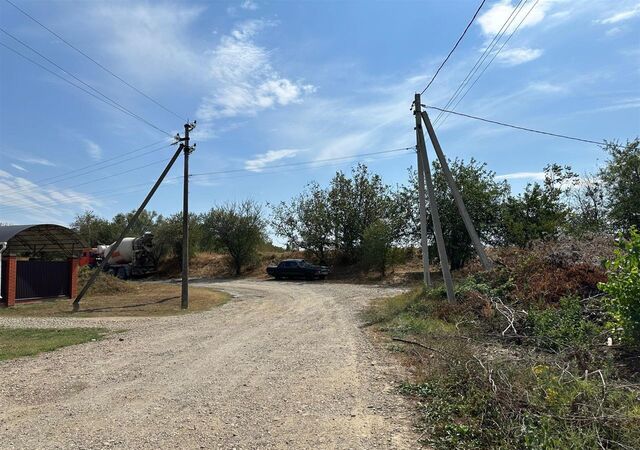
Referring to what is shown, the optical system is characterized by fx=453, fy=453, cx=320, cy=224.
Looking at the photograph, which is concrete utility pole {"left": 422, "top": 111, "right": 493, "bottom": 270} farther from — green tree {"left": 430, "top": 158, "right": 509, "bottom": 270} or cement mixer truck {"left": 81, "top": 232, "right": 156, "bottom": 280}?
cement mixer truck {"left": 81, "top": 232, "right": 156, "bottom": 280}

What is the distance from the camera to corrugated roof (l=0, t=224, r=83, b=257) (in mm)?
21781

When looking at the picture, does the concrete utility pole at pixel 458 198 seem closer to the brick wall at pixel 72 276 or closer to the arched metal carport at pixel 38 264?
the arched metal carport at pixel 38 264

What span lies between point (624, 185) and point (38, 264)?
32.0m

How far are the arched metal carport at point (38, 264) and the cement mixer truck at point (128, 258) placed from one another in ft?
49.9

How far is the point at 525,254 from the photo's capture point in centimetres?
1530

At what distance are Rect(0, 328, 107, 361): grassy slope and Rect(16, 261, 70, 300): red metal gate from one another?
340 inches

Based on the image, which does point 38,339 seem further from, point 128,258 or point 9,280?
point 128,258

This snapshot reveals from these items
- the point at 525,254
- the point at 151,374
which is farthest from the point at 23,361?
the point at 525,254

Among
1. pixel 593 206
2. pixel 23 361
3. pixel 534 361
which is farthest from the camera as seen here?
pixel 593 206

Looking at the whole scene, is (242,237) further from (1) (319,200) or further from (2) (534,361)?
(2) (534,361)

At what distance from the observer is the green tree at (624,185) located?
83.1 feet

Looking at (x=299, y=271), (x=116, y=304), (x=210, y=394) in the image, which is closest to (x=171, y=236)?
(x=299, y=271)

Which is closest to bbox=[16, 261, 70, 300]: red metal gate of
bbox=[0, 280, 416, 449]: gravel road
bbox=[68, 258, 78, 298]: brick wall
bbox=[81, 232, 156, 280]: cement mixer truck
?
bbox=[68, 258, 78, 298]: brick wall

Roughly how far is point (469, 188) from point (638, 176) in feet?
30.5
